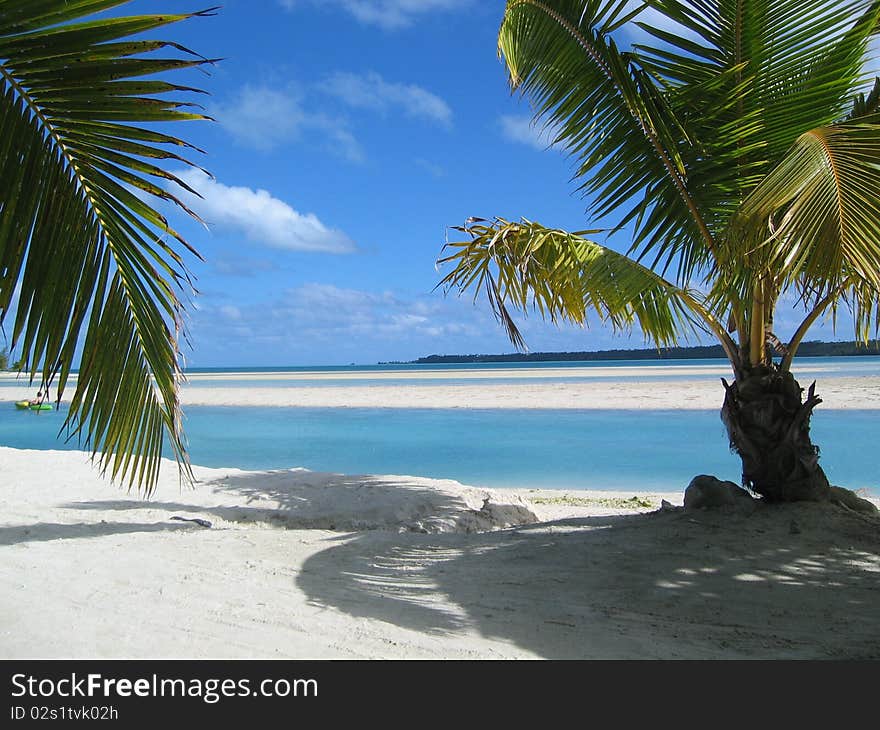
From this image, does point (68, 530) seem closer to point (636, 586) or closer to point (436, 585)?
point (436, 585)

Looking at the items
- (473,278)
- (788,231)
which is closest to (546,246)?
(473,278)

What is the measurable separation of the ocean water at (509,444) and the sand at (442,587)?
16.0 ft

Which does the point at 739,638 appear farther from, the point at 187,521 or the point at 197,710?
the point at 187,521

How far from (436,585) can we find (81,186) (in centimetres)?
280

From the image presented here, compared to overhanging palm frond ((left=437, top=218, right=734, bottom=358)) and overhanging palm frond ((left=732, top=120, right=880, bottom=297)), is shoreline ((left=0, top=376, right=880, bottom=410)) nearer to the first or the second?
overhanging palm frond ((left=437, top=218, right=734, bottom=358))

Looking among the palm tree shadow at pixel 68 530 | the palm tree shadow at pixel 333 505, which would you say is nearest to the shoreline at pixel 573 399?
the palm tree shadow at pixel 333 505

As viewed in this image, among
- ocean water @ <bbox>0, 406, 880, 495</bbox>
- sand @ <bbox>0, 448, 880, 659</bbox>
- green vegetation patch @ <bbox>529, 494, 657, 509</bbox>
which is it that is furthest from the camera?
ocean water @ <bbox>0, 406, 880, 495</bbox>

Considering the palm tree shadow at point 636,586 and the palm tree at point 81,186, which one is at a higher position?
the palm tree at point 81,186

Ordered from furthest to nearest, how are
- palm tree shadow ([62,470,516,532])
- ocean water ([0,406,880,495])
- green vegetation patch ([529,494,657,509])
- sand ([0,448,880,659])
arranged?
1. ocean water ([0,406,880,495])
2. green vegetation patch ([529,494,657,509])
3. palm tree shadow ([62,470,516,532])
4. sand ([0,448,880,659])

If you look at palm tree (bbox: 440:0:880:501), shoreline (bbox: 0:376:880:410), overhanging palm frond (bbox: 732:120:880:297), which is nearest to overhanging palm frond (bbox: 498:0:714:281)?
palm tree (bbox: 440:0:880:501)

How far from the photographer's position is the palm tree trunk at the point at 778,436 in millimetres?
5051

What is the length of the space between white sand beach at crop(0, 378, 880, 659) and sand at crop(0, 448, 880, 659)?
0.01 metres

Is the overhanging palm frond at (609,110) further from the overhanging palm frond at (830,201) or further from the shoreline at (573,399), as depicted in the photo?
the shoreline at (573,399)

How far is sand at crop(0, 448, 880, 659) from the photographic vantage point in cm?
291
